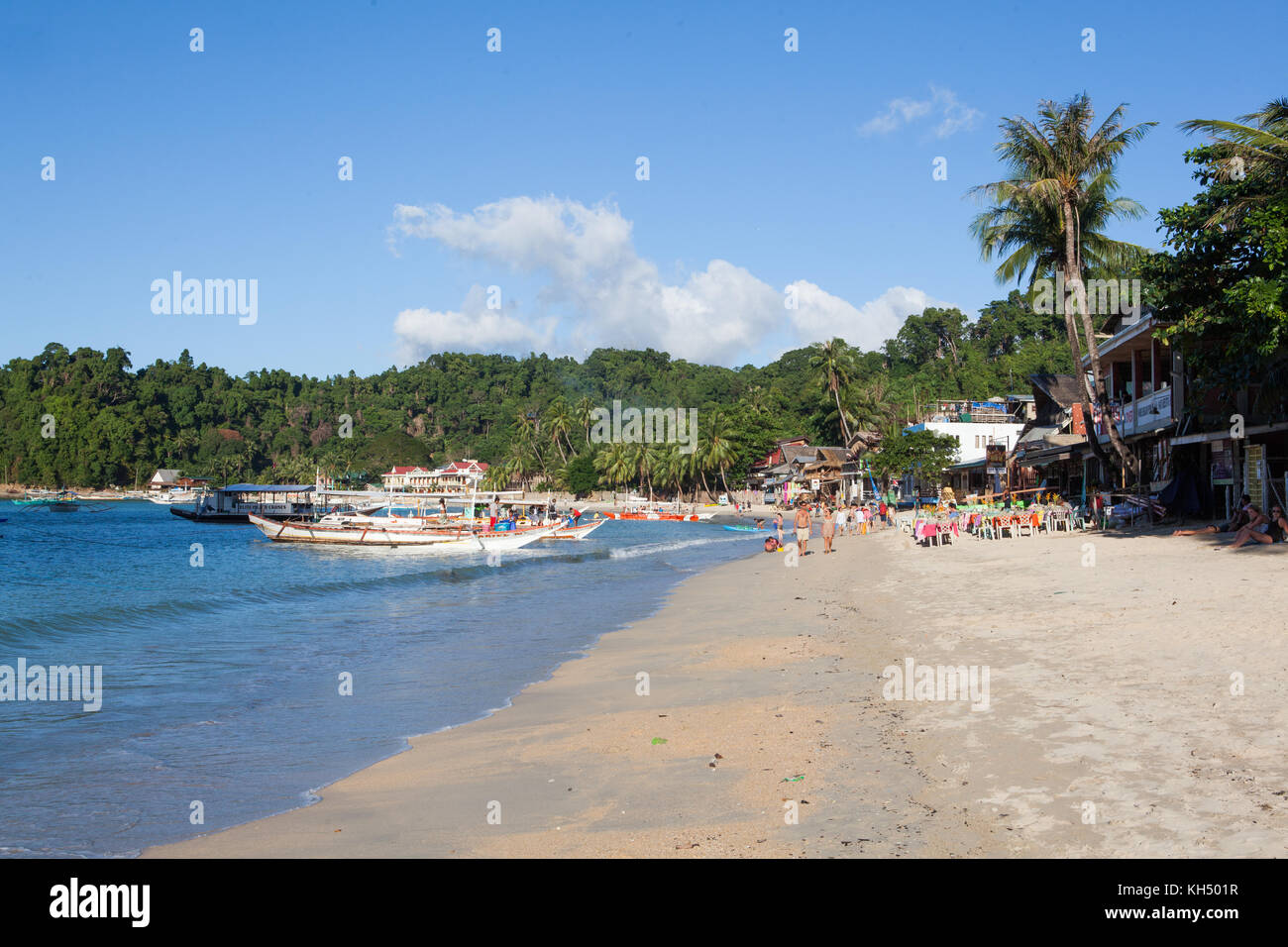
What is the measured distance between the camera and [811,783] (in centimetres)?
671

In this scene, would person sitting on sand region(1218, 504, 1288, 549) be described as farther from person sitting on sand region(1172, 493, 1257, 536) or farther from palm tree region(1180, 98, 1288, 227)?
palm tree region(1180, 98, 1288, 227)

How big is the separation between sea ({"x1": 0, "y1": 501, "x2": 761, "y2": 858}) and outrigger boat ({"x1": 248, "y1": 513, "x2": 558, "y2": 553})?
29.7 feet

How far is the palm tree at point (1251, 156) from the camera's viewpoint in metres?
17.6

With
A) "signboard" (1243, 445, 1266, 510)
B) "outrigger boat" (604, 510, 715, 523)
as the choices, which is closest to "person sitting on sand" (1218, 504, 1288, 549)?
"signboard" (1243, 445, 1266, 510)

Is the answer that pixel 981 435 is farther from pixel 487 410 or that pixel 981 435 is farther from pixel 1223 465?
pixel 487 410

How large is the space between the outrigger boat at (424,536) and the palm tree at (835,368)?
4148 centimetres

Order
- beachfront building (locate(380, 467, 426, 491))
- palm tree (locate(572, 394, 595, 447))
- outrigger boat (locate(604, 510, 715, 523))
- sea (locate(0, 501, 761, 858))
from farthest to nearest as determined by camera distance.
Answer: beachfront building (locate(380, 467, 426, 491)) → palm tree (locate(572, 394, 595, 447)) → outrigger boat (locate(604, 510, 715, 523)) → sea (locate(0, 501, 761, 858))

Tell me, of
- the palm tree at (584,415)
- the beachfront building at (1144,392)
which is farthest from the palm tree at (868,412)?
the beachfront building at (1144,392)

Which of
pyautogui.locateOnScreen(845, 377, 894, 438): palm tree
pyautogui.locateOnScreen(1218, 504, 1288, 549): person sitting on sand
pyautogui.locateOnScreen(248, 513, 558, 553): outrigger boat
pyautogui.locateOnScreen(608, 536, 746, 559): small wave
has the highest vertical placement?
pyautogui.locateOnScreen(845, 377, 894, 438): palm tree

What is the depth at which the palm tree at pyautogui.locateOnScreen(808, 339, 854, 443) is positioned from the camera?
82.2 metres
